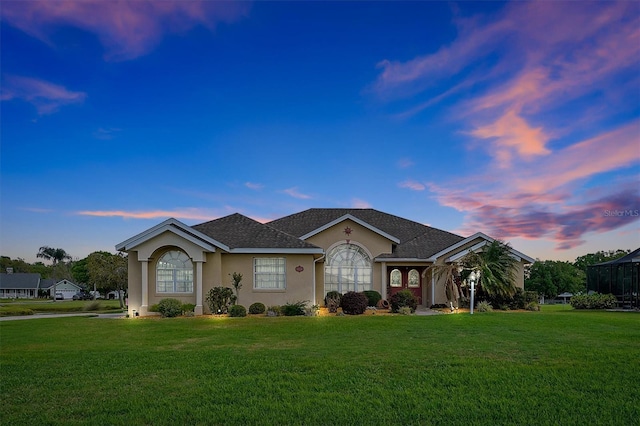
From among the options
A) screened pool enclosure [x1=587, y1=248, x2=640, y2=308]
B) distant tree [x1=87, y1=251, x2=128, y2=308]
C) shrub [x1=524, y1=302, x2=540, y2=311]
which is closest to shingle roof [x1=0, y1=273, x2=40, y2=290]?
distant tree [x1=87, y1=251, x2=128, y2=308]

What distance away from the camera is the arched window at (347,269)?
25.9 metres

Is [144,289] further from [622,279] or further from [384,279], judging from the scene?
[622,279]

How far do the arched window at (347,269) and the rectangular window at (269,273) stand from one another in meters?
3.74

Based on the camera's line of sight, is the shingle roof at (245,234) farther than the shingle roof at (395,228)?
No

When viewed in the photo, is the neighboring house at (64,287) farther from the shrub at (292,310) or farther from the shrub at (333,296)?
the shrub at (292,310)

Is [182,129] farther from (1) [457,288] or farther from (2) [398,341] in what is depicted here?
(1) [457,288]

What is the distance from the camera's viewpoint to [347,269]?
26.0 meters

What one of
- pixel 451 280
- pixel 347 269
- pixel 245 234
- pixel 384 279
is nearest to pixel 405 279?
pixel 384 279

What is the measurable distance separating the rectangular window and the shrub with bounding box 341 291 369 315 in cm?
346

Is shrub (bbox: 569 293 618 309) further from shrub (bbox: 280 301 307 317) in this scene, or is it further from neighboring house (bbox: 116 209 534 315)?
shrub (bbox: 280 301 307 317)

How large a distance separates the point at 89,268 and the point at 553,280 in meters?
55.8

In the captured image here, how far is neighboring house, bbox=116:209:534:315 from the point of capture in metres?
21.7

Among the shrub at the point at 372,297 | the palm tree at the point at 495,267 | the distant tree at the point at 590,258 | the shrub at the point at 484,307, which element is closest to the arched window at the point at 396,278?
the shrub at the point at 372,297

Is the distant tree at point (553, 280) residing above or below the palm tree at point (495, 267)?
below
